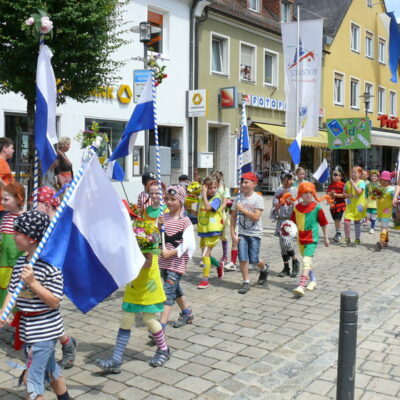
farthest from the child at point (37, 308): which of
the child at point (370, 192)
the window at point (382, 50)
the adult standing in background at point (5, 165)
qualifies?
the window at point (382, 50)

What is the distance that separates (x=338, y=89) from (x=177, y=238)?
2642 centimetres

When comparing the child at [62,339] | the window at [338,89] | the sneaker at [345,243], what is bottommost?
the sneaker at [345,243]

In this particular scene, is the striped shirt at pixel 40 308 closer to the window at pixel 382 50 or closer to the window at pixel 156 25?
the window at pixel 156 25

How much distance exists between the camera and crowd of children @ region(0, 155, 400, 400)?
3258mm

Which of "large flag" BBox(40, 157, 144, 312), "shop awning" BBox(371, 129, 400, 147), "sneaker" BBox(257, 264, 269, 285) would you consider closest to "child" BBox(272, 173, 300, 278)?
"sneaker" BBox(257, 264, 269, 285)

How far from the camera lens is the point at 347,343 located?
10.6 ft

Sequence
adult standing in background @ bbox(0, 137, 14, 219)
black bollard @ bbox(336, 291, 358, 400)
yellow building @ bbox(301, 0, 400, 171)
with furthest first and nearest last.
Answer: yellow building @ bbox(301, 0, 400, 171)
adult standing in background @ bbox(0, 137, 14, 219)
black bollard @ bbox(336, 291, 358, 400)

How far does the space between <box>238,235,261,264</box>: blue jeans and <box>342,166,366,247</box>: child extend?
15.3 ft

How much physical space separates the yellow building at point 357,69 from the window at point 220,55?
8409 millimetres

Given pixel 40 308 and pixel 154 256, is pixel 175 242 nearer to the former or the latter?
pixel 154 256

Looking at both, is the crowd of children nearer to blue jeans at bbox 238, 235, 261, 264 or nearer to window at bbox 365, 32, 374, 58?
blue jeans at bbox 238, 235, 261, 264

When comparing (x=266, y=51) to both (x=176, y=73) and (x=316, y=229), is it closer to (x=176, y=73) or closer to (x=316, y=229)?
(x=176, y=73)

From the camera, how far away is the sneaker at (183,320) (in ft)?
18.2

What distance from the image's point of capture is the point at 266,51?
23.6 metres
